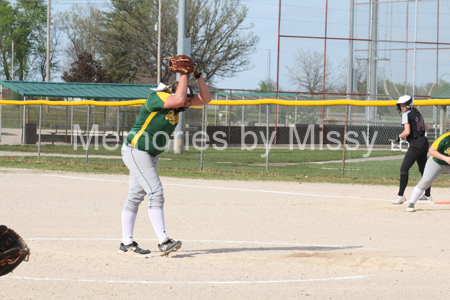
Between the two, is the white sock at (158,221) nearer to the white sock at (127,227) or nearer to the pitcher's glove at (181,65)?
the white sock at (127,227)

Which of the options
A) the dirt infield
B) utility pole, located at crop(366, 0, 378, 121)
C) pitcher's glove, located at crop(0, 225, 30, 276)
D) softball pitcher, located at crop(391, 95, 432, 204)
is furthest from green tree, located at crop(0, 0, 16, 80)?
pitcher's glove, located at crop(0, 225, 30, 276)

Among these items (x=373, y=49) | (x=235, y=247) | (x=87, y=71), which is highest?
(x=87, y=71)

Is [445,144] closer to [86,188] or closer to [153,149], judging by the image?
[153,149]

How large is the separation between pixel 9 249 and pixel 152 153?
2.98 meters

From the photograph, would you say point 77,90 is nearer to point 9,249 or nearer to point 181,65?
point 181,65

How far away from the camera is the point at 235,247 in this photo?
22.4 ft

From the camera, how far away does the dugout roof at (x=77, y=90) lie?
27641 mm

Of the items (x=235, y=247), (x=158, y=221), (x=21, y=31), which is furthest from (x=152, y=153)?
(x=21, y=31)

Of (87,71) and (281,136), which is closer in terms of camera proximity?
(281,136)

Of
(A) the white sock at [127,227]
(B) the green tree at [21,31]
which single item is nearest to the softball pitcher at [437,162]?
(A) the white sock at [127,227]

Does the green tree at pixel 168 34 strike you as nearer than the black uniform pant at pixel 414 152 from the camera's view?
No

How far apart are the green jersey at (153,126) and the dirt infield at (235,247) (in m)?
1.25

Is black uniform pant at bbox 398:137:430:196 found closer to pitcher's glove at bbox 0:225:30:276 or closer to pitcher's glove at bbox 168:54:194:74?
pitcher's glove at bbox 168:54:194:74

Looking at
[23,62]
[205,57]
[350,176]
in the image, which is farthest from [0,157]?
[23,62]
